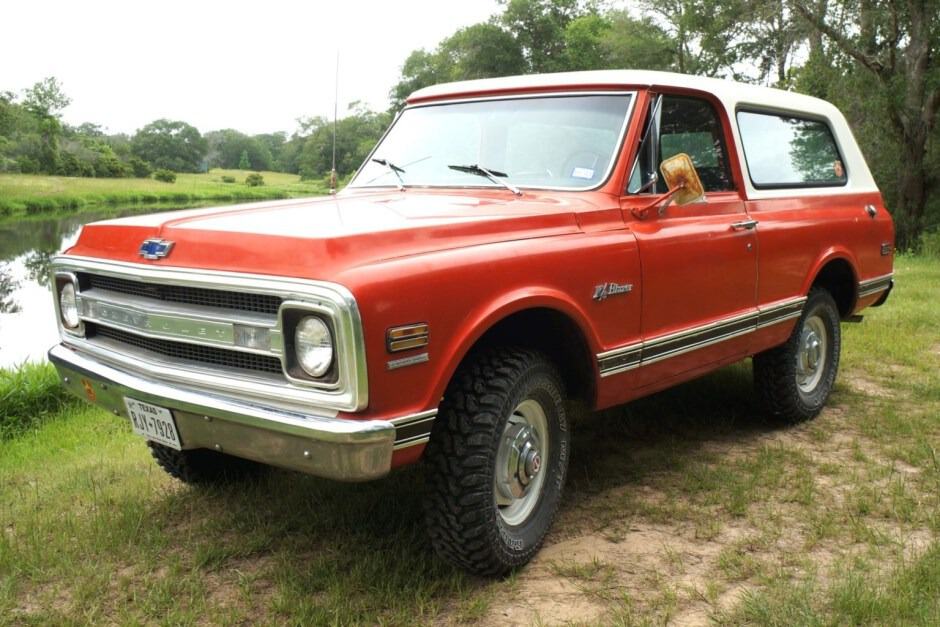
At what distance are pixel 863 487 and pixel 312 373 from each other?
2843mm

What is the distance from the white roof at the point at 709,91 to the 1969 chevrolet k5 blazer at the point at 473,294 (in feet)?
0.06

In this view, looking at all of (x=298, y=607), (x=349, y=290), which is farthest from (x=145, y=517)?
(x=349, y=290)

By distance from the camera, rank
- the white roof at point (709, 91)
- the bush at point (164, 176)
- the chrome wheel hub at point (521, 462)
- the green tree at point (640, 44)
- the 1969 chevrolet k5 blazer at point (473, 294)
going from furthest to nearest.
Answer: the bush at point (164, 176) → the green tree at point (640, 44) → the white roof at point (709, 91) → the chrome wheel hub at point (521, 462) → the 1969 chevrolet k5 blazer at point (473, 294)

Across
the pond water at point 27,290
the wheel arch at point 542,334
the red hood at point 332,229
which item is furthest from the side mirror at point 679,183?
the pond water at point 27,290

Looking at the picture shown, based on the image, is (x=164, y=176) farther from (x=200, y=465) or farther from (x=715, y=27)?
(x=200, y=465)

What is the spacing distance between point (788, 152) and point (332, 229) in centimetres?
332

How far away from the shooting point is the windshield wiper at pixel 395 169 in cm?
421

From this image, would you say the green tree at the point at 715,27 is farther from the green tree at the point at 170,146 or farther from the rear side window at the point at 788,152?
the green tree at the point at 170,146

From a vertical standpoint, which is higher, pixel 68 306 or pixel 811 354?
pixel 68 306

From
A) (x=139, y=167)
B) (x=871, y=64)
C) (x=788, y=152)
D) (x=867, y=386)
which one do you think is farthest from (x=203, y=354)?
(x=139, y=167)

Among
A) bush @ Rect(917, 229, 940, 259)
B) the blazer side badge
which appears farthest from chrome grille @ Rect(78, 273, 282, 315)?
bush @ Rect(917, 229, 940, 259)

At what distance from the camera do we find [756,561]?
3.35 meters

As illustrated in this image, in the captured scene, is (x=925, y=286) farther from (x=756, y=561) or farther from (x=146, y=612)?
(x=146, y=612)

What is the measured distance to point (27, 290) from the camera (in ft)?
52.3
